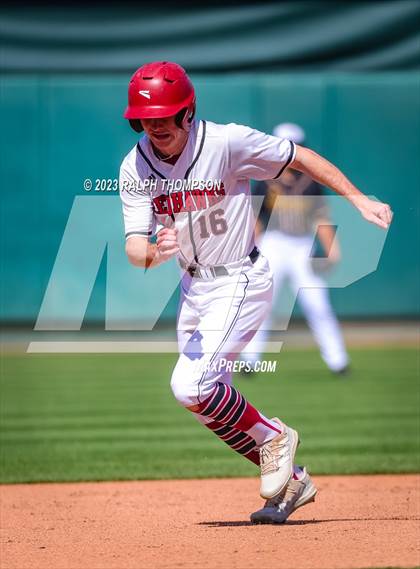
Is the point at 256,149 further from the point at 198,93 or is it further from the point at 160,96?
the point at 198,93

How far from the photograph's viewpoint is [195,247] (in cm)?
516

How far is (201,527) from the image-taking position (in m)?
5.18

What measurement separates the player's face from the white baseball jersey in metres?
0.05

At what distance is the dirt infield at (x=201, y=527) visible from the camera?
4.35m

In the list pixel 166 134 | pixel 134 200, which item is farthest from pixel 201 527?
pixel 166 134

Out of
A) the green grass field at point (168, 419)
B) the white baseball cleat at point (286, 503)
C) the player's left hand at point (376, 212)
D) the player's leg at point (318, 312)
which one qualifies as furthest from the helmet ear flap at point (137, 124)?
the player's leg at point (318, 312)

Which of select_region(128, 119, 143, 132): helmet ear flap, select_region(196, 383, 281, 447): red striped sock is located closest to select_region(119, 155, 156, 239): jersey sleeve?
select_region(128, 119, 143, 132): helmet ear flap

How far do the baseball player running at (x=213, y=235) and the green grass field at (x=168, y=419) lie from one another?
194 centimetres

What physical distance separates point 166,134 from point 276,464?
1575mm

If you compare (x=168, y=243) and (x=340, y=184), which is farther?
(x=340, y=184)

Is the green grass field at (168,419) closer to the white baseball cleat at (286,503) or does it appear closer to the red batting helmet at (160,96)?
the white baseball cleat at (286,503)

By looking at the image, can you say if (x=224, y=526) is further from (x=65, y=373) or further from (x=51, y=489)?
(x=65, y=373)

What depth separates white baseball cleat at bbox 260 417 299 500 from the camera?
505 cm

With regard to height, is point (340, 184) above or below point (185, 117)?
below
